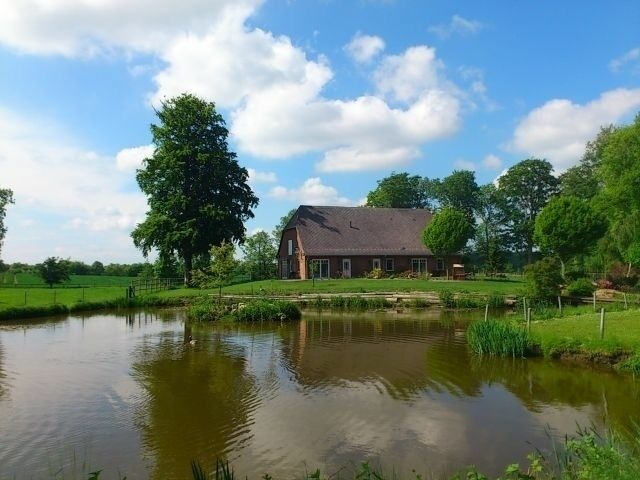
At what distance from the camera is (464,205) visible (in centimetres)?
7838

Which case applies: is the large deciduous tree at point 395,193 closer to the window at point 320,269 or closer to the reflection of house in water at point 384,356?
the window at point 320,269

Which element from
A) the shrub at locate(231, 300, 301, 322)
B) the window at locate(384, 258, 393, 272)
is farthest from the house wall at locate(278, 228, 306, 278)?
the shrub at locate(231, 300, 301, 322)

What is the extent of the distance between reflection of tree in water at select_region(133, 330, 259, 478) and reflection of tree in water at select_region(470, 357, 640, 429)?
6.54 m

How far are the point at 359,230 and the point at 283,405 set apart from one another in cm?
4083

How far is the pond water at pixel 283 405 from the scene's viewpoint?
9.02 metres

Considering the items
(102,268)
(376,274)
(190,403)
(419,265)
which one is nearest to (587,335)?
(190,403)

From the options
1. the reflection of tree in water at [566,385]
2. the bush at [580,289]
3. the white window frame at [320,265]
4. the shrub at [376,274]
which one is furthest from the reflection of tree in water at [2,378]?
the shrub at [376,274]

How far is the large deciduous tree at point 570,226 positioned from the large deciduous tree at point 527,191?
1160 inches

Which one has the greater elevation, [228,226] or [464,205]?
[464,205]

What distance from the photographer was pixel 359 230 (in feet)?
172

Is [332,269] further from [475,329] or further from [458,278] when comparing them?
[475,329]

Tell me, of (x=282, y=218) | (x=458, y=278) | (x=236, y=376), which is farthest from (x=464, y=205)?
(x=236, y=376)

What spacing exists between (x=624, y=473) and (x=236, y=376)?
1101 centimetres

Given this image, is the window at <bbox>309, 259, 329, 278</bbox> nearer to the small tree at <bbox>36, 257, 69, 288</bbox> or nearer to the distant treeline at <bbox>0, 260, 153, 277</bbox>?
the small tree at <bbox>36, 257, 69, 288</bbox>
